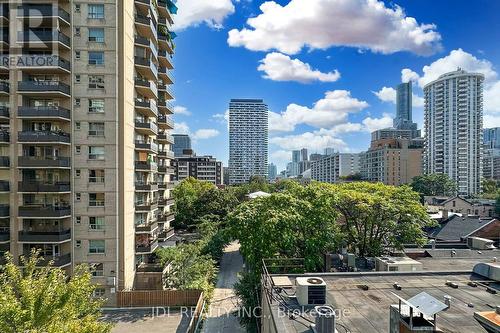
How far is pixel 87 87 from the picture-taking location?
26.5 meters

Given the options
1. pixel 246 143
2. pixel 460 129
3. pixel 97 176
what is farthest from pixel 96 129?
pixel 246 143

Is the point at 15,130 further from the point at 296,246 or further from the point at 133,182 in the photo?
the point at 296,246

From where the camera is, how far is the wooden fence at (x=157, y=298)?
1013 inches

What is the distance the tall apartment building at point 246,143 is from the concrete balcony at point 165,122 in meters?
144

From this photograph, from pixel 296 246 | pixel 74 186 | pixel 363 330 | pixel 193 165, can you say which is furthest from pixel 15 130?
pixel 193 165

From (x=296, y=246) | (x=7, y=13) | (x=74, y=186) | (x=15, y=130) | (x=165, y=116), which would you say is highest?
(x=7, y=13)

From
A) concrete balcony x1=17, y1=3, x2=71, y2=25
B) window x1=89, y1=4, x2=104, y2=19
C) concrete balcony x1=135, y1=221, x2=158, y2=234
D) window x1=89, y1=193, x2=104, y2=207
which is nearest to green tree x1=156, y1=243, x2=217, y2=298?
concrete balcony x1=135, y1=221, x2=158, y2=234

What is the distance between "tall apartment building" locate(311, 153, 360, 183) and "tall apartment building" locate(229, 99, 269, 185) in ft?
114

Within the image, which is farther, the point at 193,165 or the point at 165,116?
the point at 193,165

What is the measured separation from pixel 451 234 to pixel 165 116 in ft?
129

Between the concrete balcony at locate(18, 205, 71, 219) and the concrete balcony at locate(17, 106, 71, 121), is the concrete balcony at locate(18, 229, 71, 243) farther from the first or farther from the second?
the concrete balcony at locate(17, 106, 71, 121)

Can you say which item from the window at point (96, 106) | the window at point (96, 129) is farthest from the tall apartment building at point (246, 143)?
the window at point (96, 106)

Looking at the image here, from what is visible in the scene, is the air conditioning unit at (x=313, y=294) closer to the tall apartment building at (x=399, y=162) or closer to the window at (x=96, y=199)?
the window at (x=96, y=199)

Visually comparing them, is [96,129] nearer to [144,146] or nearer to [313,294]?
[144,146]
